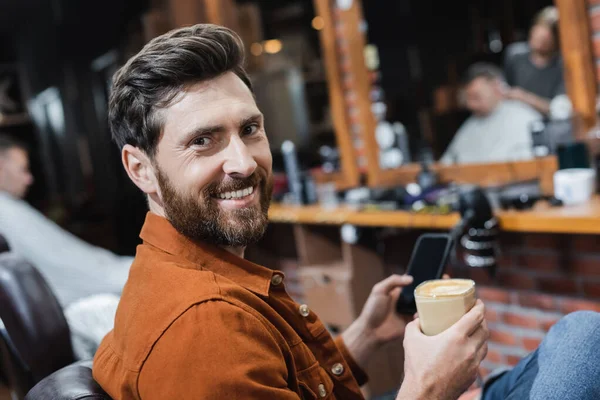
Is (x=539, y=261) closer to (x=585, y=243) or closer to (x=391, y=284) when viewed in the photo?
(x=585, y=243)

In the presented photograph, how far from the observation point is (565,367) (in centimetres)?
107

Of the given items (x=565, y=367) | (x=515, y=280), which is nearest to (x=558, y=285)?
(x=515, y=280)

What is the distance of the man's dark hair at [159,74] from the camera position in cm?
106

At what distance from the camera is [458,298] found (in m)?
1.00

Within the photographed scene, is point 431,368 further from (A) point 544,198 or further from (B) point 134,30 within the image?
(B) point 134,30

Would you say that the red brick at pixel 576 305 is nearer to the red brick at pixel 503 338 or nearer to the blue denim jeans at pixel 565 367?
the red brick at pixel 503 338

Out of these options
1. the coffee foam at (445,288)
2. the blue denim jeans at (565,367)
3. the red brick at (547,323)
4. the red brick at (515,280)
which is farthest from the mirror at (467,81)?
the coffee foam at (445,288)

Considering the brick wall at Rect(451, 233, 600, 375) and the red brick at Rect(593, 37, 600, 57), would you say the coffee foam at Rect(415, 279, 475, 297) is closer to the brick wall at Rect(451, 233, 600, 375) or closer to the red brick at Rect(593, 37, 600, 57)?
the brick wall at Rect(451, 233, 600, 375)

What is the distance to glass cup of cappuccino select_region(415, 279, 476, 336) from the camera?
1006 millimetres

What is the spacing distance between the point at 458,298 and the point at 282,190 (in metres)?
3.04

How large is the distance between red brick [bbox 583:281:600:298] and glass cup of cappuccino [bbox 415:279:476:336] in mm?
1529

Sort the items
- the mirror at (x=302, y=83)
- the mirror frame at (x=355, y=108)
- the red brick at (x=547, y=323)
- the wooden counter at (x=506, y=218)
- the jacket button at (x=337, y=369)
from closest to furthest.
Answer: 1. the jacket button at (x=337, y=369)
2. the wooden counter at (x=506, y=218)
3. the red brick at (x=547, y=323)
4. the mirror frame at (x=355, y=108)
5. the mirror at (x=302, y=83)

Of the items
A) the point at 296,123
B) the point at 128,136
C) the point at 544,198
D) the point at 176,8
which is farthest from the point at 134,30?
the point at 128,136

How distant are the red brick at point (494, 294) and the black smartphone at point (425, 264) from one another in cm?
143
